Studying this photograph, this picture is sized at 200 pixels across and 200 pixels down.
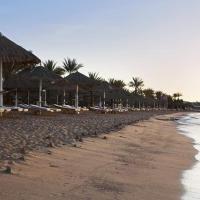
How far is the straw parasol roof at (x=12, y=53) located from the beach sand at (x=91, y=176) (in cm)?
774

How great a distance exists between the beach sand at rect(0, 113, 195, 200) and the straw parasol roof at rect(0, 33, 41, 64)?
7.74 m

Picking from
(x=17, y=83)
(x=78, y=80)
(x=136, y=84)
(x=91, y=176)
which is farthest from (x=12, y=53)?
(x=136, y=84)

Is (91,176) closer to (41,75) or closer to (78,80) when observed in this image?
(41,75)

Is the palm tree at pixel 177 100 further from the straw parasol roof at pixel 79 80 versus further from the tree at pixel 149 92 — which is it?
the straw parasol roof at pixel 79 80

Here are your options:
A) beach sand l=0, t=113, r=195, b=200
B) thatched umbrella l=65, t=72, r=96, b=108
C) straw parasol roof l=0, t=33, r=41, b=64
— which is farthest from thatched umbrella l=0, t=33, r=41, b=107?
thatched umbrella l=65, t=72, r=96, b=108

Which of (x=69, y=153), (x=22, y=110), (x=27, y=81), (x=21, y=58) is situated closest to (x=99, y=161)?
(x=69, y=153)

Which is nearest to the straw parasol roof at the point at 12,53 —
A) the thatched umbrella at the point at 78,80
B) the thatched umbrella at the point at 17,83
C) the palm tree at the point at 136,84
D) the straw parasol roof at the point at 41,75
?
the straw parasol roof at the point at 41,75

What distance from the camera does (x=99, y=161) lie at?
336 inches

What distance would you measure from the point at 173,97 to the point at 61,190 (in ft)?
358

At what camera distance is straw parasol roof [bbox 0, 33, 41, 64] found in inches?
675

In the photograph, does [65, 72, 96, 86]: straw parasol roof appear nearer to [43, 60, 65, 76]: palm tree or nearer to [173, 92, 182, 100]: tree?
[43, 60, 65, 76]: palm tree

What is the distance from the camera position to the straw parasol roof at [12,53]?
17141 mm

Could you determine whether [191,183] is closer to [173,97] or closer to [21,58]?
[21,58]

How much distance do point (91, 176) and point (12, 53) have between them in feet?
36.2
